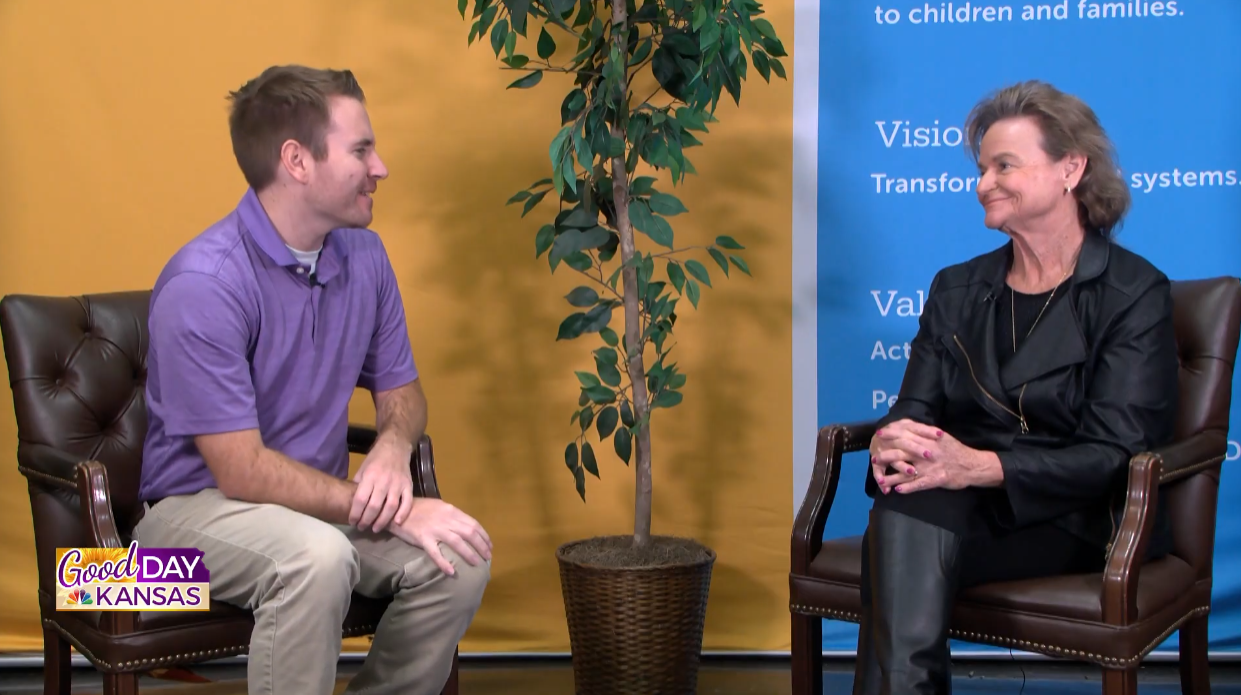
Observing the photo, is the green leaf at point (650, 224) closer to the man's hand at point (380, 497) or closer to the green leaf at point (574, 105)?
the green leaf at point (574, 105)

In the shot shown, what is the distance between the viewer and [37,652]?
3.33 m

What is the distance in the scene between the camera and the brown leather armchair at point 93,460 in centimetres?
205

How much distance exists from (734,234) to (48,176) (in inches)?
73.1

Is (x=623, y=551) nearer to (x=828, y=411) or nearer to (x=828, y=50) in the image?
(x=828, y=411)

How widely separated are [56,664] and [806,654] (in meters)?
1.46

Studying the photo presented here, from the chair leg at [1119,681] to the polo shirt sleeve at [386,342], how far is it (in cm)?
142

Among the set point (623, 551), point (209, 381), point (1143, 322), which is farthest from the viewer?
point (623, 551)

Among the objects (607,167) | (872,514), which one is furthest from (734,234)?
(872,514)

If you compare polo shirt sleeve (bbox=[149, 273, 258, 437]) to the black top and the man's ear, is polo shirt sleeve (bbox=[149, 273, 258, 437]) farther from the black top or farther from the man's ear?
the black top

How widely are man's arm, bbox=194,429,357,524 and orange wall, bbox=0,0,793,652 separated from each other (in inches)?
46.6

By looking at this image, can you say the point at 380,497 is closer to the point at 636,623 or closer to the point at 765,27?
the point at 636,623

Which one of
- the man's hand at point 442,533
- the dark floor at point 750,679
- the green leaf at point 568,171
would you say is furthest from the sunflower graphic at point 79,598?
the green leaf at point 568,171

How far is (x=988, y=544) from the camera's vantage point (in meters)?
2.16

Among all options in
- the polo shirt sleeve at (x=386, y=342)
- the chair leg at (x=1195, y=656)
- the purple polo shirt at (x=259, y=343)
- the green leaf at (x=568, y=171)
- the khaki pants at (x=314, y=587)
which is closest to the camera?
the khaki pants at (x=314, y=587)
